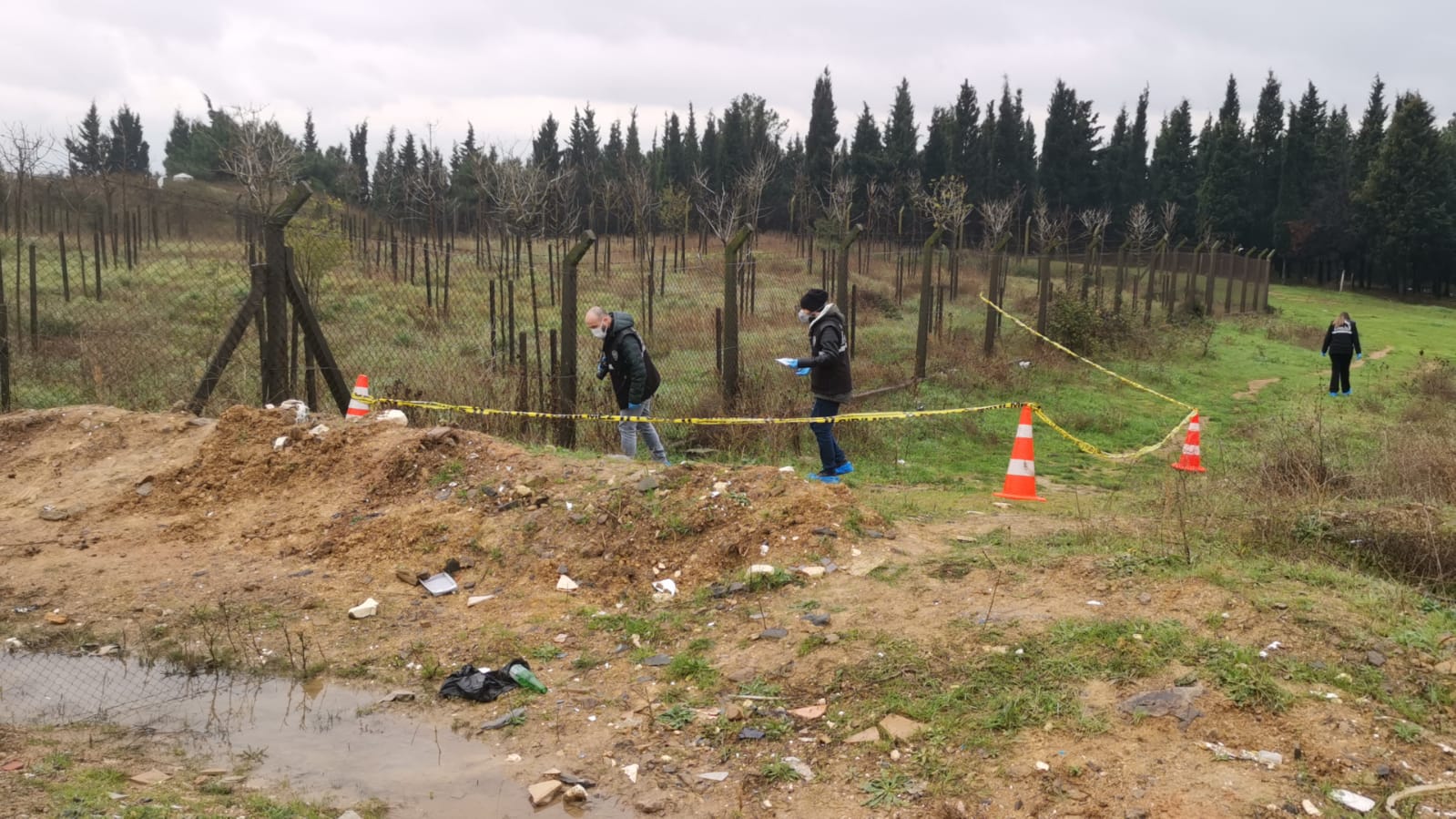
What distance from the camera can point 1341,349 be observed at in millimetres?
15484

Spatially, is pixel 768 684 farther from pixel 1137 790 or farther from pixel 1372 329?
pixel 1372 329

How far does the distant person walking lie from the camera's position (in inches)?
611

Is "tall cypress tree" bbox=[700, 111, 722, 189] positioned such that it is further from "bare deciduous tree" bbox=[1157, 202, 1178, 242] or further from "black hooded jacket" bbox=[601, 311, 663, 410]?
"black hooded jacket" bbox=[601, 311, 663, 410]

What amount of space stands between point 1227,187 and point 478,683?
5815 cm

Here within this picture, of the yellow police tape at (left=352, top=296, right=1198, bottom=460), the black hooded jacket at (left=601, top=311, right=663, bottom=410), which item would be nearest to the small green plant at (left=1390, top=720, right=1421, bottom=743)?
the yellow police tape at (left=352, top=296, right=1198, bottom=460)

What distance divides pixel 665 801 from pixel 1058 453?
27.1ft

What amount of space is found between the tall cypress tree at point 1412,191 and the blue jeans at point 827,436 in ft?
158

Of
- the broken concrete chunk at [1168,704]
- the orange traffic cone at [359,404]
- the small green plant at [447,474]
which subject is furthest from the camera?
the orange traffic cone at [359,404]

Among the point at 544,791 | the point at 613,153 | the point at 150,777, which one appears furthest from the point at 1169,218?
the point at 150,777

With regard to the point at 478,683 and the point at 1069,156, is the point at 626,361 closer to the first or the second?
the point at 478,683

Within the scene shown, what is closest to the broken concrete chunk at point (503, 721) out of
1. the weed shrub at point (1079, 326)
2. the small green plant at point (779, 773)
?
the small green plant at point (779, 773)

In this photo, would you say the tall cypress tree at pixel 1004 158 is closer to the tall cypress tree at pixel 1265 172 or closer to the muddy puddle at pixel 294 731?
the tall cypress tree at pixel 1265 172

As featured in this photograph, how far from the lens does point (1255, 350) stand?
2188 centimetres

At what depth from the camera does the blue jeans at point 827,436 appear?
8.03 meters
